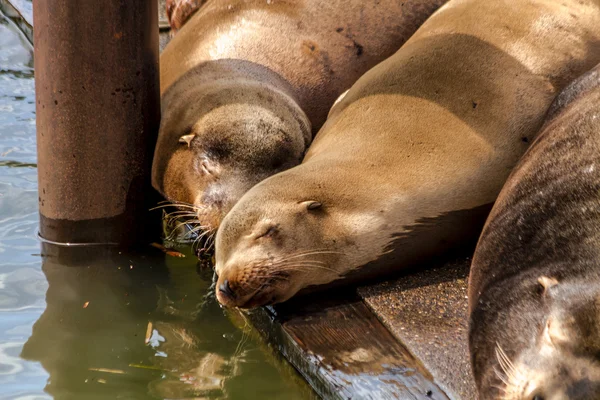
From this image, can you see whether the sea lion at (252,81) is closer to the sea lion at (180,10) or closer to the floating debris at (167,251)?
the floating debris at (167,251)

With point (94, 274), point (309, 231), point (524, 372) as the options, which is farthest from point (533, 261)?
point (94, 274)

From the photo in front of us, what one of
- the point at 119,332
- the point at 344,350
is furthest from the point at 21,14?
the point at 344,350

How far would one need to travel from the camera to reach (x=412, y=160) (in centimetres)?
409

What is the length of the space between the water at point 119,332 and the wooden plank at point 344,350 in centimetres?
10

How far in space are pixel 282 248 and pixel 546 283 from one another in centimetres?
133

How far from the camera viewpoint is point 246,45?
5539 mm

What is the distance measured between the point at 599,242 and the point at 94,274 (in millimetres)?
2555

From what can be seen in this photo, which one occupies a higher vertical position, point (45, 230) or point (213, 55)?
point (213, 55)

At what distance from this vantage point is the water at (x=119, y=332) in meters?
3.58

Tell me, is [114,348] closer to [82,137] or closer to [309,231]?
[309,231]

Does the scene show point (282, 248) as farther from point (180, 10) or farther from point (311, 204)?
point (180, 10)

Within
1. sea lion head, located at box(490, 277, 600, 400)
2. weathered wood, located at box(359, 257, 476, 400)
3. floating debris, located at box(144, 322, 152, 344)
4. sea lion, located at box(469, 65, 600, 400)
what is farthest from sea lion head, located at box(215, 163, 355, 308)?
sea lion head, located at box(490, 277, 600, 400)

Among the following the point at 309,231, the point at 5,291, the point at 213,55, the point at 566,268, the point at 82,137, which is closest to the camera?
the point at 566,268

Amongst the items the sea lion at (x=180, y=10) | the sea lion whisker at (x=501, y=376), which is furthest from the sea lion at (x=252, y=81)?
the sea lion whisker at (x=501, y=376)
